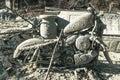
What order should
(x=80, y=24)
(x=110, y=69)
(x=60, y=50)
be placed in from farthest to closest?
(x=110, y=69)
(x=60, y=50)
(x=80, y=24)

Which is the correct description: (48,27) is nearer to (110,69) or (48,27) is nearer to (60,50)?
(60,50)

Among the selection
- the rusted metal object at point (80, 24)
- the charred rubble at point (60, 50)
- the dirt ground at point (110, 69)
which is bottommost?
the dirt ground at point (110, 69)

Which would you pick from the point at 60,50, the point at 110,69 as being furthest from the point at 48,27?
the point at 110,69

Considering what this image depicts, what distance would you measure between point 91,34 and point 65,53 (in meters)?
0.93

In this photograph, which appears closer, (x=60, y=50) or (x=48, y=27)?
(x=48, y=27)

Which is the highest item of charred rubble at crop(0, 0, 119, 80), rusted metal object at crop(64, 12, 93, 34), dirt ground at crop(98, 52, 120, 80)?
rusted metal object at crop(64, 12, 93, 34)

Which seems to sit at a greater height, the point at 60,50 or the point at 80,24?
the point at 80,24

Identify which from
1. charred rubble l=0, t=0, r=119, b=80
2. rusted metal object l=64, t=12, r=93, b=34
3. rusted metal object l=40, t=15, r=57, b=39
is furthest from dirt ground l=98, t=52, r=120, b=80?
rusted metal object l=40, t=15, r=57, b=39

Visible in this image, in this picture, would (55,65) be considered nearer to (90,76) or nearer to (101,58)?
(90,76)

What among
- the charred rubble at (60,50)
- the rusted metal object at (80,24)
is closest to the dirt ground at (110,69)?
the charred rubble at (60,50)

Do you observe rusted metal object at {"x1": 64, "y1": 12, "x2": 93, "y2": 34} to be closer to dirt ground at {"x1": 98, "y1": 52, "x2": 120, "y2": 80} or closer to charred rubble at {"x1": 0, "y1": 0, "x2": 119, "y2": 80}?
charred rubble at {"x1": 0, "y1": 0, "x2": 119, "y2": 80}

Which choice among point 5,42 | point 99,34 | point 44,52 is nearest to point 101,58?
A: point 99,34

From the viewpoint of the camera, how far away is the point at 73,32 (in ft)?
33.6

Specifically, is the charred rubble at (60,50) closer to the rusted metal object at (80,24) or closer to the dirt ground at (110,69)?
the rusted metal object at (80,24)
